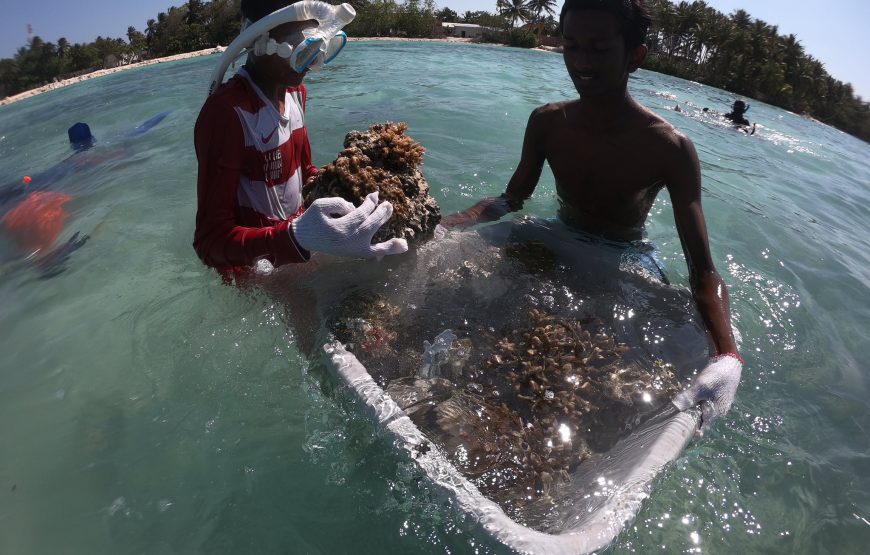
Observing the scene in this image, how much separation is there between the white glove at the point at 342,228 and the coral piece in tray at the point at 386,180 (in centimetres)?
37

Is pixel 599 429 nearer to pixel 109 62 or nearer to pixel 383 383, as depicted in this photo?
pixel 383 383

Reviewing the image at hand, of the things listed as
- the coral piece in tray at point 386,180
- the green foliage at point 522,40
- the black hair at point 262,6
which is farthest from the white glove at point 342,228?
the green foliage at point 522,40

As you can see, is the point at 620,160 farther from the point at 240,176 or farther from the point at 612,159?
the point at 240,176

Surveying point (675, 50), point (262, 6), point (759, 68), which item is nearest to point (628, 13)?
point (262, 6)

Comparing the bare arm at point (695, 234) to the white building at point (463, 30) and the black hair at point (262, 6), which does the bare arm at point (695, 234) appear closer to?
the black hair at point (262, 6)

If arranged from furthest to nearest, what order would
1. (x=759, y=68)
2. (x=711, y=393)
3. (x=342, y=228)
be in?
(x=759, y=68) → (x=342, y=228) → (x=711, y=393)

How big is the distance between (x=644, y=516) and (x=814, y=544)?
0.92 metres

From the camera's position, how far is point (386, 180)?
3.07m

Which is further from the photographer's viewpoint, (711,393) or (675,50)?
(675,50)

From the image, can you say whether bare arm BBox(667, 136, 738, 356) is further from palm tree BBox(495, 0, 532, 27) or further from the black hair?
palm tree BBox(495, 0, 532, 27)

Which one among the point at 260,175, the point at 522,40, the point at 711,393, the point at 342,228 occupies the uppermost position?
the point at 522,40

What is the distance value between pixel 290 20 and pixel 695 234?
2650 mm

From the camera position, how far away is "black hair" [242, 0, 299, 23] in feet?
8.14

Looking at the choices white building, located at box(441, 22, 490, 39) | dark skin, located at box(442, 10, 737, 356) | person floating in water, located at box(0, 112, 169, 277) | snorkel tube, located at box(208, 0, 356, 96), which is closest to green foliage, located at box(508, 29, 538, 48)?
white building, located at box(441, 22, 490, 39)
